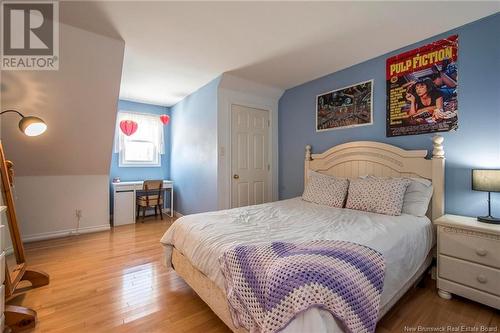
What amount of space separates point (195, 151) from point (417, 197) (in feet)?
10.6

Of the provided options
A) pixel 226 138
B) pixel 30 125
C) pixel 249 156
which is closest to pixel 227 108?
pixel 226 138

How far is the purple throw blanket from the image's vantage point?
0.99 m

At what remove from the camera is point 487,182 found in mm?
1754

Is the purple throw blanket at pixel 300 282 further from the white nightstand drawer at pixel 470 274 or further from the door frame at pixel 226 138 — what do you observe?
Answer: the door frame at pixel 226 138

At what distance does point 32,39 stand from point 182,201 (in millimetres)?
3123

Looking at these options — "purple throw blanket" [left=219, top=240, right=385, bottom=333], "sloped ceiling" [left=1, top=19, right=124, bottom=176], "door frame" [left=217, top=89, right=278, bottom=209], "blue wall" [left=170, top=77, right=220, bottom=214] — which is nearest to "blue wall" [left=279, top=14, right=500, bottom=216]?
"purple throw blanket" [left=219, top=240, right=385, bottom=333]

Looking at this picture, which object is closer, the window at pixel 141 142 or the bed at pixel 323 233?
the bed at pixel 323 233

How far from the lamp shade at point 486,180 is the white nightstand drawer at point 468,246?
38 cm

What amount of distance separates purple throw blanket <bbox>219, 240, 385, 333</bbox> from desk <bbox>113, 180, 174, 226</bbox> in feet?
11.4

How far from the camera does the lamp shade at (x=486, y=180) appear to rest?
171cm

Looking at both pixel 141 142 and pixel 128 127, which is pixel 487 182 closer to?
pixel 128 127

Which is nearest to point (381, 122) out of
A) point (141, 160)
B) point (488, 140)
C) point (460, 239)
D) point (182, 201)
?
point (488, 140)

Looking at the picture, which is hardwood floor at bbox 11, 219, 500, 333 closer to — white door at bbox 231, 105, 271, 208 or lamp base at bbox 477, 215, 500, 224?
lamp base at bbox 477, 215, 500, 224

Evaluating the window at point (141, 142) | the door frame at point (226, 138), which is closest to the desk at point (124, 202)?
the window at point (141, 142)
